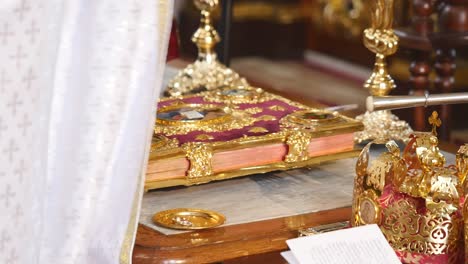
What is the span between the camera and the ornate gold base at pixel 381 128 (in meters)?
1.69

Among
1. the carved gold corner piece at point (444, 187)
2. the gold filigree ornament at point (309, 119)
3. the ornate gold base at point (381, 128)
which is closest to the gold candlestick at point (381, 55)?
the ornate gold base at point (381, 128)

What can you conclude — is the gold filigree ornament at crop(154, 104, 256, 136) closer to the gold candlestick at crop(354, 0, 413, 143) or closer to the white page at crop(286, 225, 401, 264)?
the gold candlestick at crop(354, 0, 413, 143)

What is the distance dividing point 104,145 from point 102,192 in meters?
0.05

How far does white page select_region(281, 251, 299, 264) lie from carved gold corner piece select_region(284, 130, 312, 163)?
264 millimetres

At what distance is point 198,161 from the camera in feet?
4.76

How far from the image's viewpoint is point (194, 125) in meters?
1.57

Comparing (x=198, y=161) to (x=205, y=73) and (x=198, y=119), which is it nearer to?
(x=198, y=119)

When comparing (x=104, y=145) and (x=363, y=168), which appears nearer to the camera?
(x=104, y=145)

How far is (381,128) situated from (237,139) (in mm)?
307

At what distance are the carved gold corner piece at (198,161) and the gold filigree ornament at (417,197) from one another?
23 centimetres

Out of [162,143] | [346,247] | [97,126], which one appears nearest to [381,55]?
[162,143]

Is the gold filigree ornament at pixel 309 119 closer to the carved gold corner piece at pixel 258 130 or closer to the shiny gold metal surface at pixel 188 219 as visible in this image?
→ the carved gold corner piece at pixel 258 130

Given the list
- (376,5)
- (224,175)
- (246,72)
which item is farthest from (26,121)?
(246,72)

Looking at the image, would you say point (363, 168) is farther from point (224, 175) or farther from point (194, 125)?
point (194, 125)
